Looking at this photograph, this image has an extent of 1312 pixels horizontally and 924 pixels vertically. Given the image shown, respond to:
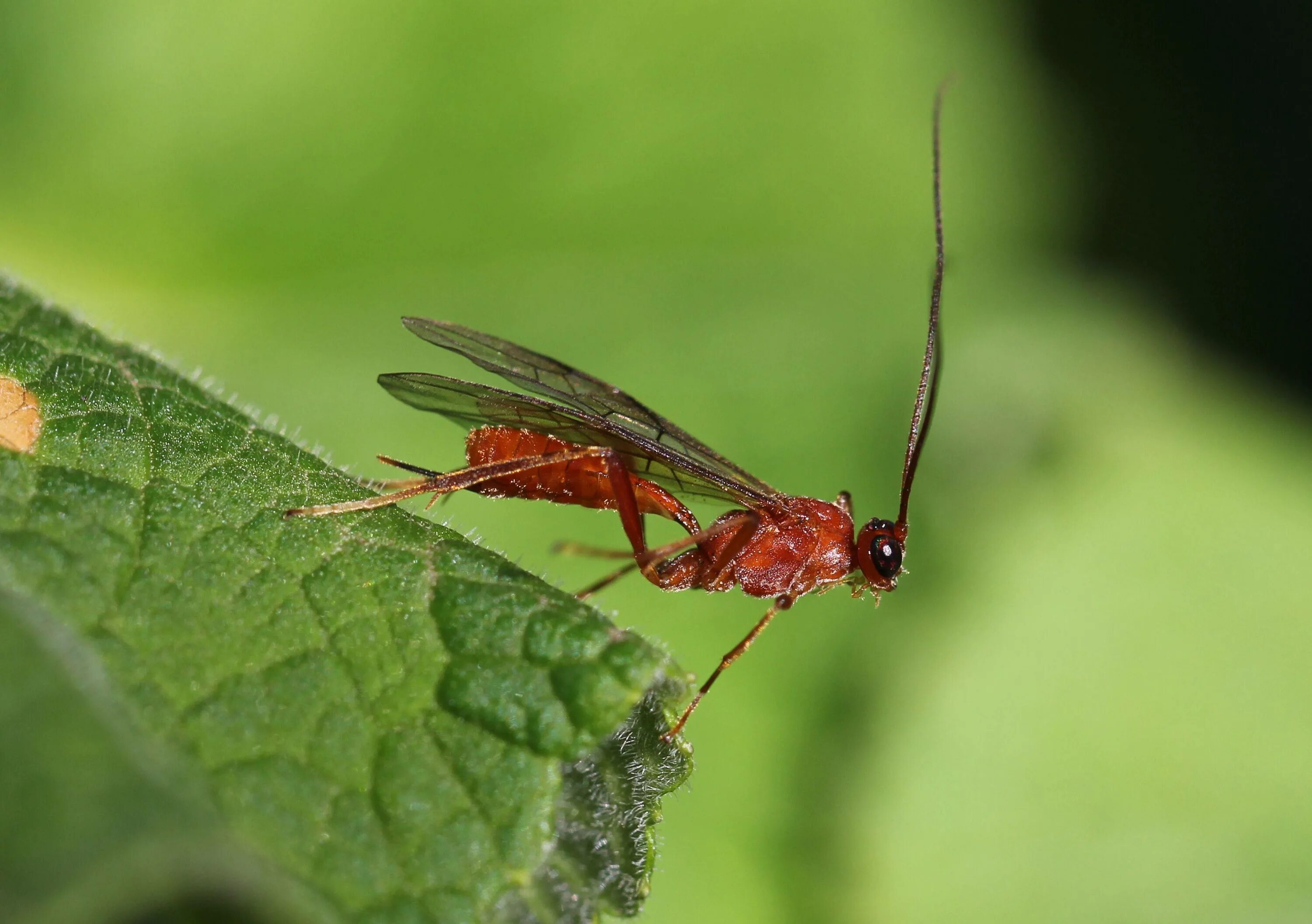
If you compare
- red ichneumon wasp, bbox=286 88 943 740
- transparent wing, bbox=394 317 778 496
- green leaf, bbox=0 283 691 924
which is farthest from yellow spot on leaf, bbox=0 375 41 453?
transparent wing, bbox=394 317 778 496

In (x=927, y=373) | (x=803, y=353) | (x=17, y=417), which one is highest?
(x=803, y=353)

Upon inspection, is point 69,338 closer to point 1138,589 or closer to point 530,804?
point 530,804

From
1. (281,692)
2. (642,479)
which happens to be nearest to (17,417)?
(281,692)

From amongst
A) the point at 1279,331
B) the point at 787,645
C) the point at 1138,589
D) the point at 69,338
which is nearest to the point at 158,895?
the point at 69,338

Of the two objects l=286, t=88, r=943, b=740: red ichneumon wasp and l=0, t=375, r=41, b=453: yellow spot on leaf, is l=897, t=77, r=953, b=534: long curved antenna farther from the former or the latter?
l=0, t=375, r=41, b=453: yellow spot on leaf

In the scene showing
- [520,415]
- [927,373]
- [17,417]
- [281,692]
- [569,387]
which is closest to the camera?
[281,692]

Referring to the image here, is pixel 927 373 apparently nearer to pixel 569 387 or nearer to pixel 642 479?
pixel 642 479
